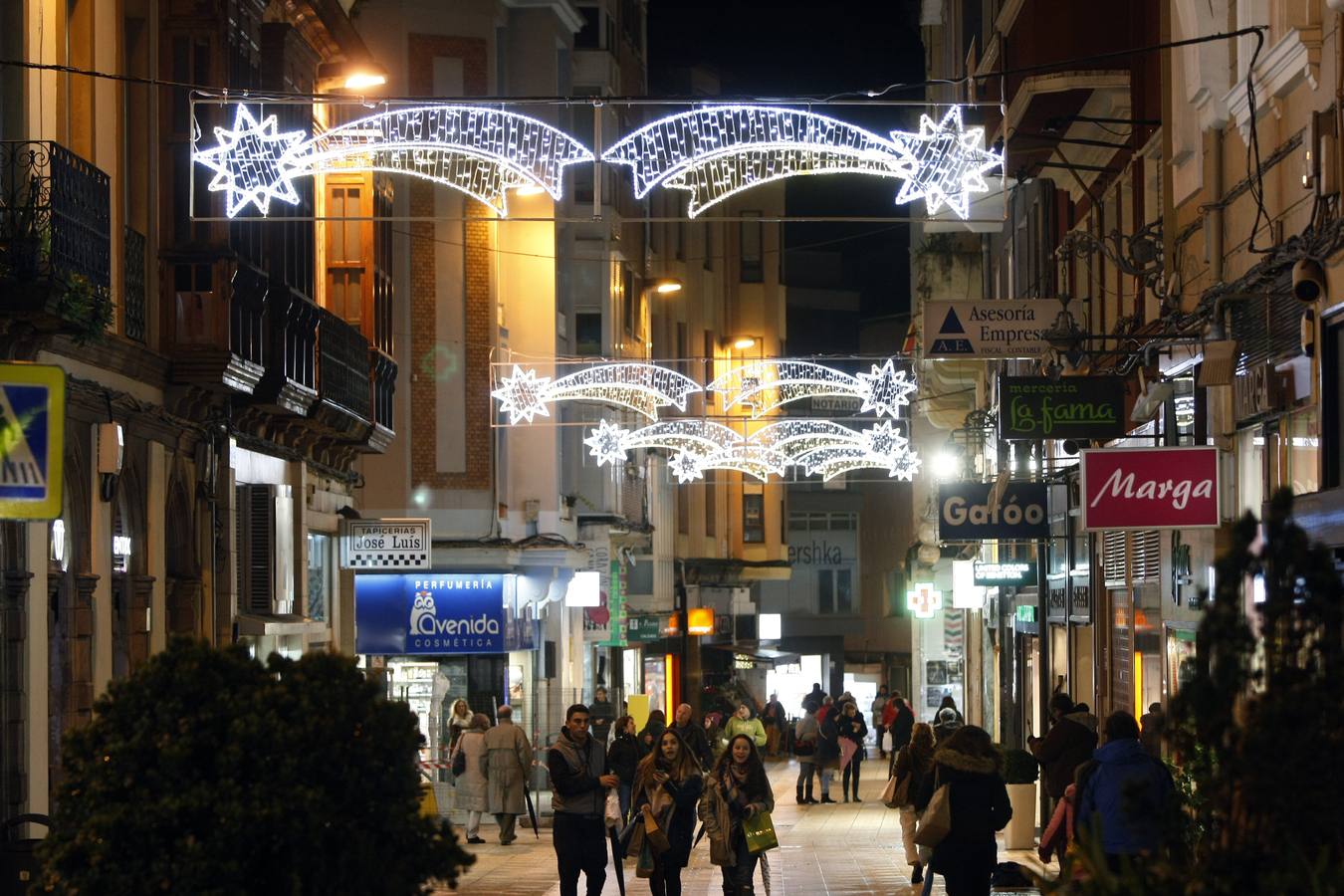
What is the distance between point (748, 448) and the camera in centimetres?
4322

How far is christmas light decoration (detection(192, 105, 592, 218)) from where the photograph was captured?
643 inches

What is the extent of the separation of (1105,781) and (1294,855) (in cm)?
640

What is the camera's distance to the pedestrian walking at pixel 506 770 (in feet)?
88.0

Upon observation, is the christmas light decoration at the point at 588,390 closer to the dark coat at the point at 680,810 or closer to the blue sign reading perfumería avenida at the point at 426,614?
the blue sign reading perfumería avenida at the point at 426,614

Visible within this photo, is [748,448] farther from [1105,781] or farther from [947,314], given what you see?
[1105,781]

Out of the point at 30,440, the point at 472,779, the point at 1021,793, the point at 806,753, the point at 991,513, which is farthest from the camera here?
the point at 806,753

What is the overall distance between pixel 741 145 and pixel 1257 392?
4.08 m

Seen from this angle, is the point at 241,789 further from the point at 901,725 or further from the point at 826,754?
the point at 901,725

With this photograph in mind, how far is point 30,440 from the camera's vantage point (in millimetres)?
10570

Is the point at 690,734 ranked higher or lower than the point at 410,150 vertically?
lower

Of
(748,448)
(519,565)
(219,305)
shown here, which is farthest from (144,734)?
(748,448)

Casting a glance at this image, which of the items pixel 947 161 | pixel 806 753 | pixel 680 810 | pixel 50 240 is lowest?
→ pixel 806 753

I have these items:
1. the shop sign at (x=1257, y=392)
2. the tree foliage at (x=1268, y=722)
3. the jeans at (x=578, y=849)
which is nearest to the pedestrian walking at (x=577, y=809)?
the jeans at (x=578, y=849)


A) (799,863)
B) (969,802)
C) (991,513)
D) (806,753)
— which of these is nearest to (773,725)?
(806,753)
